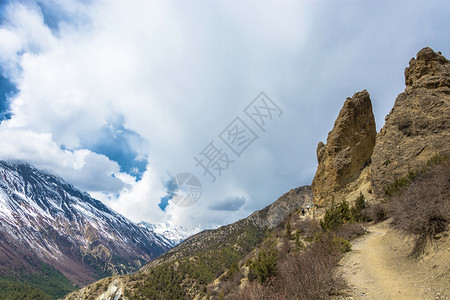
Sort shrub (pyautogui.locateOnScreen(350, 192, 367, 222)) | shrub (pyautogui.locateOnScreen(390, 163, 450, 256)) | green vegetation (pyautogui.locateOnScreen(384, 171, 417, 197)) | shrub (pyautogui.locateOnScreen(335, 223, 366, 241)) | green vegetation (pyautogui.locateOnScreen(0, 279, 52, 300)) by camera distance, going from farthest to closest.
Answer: green vegetation (pyautogui.locateOnScreen(0, 279, 52, 300)) < shrub (pyautogui.locateOnScreen(350, 192, 367, 222)) < green vegetation (pyautogui.locateOnScreen(384, 171, 417, 197)) < shrub (pyautogui.locateOnScreen(335, 223, 366, 241)) < shrub (pyautogui.locateOnScreen(390, 163, 450, 256))

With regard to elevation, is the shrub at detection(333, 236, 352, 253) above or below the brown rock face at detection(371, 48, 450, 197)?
below

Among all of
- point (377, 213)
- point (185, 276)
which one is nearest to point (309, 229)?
point (377, 213)

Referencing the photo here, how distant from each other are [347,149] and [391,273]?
1996 cm

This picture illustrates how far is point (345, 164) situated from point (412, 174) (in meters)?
10.6

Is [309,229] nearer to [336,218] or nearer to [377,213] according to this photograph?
[336,218]

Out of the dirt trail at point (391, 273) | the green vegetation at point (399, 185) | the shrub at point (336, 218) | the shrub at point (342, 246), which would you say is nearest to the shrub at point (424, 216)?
the dirt trail at point (391, 273)

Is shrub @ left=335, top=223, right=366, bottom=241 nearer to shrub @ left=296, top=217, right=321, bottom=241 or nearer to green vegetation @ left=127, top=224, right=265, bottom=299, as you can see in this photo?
shrub @ left=296, top=217, right=321, bottom=241

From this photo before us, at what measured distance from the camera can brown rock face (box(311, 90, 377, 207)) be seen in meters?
24.9

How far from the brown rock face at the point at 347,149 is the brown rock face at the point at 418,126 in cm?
545

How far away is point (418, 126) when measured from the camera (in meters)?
16.9

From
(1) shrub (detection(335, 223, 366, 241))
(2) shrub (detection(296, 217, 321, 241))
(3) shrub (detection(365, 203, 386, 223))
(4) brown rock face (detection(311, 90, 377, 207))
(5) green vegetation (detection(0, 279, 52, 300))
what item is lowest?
(3) shrub (detection(365, 203, 386, 223))

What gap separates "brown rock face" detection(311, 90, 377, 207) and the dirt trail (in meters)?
15.2

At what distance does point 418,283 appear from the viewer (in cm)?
618

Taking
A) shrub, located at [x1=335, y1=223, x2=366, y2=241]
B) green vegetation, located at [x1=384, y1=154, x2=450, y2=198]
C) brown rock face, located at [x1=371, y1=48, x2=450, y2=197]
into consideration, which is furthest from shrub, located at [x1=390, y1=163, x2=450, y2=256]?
brown rock face, located at [x1=371, y1=48, x2=450, y2=197]
